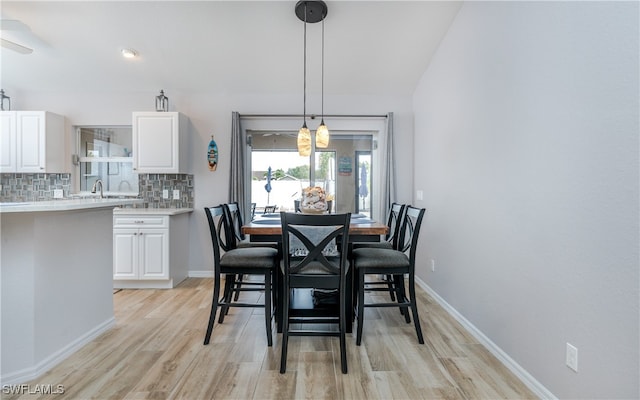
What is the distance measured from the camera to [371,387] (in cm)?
177

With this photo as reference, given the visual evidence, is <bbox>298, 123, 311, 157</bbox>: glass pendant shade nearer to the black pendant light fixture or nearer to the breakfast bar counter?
the black pendant light fixture

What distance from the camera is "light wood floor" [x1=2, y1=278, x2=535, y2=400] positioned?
5.68 feet

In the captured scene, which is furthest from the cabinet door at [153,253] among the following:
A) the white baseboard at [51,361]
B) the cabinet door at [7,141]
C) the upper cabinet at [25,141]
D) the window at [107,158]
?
the cabinet door at [7,141]

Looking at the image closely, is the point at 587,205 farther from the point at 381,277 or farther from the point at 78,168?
the point at 78,168

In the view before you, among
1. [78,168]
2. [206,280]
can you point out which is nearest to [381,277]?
[206,280]

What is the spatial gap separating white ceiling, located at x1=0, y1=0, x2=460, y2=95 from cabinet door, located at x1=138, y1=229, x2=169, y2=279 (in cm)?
191

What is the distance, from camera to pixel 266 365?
200 centimetres

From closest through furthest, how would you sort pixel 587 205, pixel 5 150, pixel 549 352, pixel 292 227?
pixel 587 205 → pixel 549 352 → pixel 292 227 → pixel 5 150

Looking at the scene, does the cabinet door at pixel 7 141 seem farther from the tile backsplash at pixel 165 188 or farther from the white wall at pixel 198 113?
the tile backsplash at pixel 165 188

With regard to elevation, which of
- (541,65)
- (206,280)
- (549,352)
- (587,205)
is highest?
(541,65)

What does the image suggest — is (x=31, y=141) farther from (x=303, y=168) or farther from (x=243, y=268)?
(x=243, y=268)

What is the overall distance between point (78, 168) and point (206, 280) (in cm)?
233

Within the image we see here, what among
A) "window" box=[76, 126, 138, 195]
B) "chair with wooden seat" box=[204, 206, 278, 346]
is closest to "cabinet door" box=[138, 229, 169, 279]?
"window" box=[76, 126, 138, 195]

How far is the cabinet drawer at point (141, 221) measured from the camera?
350 cm
